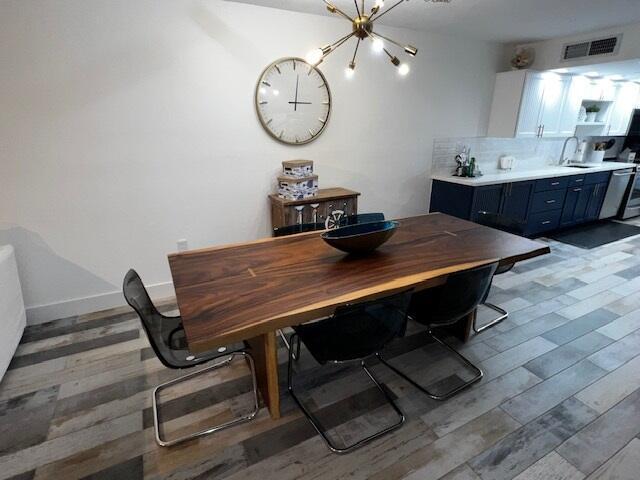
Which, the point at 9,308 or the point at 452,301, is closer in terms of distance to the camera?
the point at 452,301

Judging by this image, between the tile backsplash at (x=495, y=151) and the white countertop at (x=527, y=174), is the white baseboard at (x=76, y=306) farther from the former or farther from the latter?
the tile backsplash at (x=495, y=151)

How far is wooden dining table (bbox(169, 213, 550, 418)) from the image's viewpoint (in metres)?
1.44

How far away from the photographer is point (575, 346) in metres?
2.45

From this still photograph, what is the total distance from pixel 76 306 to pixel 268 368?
6.77 feet

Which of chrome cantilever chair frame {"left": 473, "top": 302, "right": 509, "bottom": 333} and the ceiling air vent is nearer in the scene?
chrome cantilever chair frame {"left": 473, "top": 302, "right": 509, "bottom": 333}

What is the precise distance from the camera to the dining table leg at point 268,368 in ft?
5.75

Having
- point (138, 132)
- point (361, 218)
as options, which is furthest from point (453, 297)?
point (138, 132)

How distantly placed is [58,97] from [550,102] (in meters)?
5.32

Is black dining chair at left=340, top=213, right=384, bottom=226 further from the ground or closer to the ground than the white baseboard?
further from the ground

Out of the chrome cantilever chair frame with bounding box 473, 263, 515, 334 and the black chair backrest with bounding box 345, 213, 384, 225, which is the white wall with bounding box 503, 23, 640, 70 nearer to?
the chrome cantilever chair frame with bounding box 473, 263, 515, 334

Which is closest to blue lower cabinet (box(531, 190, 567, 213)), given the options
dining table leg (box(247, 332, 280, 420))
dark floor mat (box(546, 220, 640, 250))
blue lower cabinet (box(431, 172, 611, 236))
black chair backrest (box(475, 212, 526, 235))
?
blue lower cabinet (box(431, 172, 611, 236))

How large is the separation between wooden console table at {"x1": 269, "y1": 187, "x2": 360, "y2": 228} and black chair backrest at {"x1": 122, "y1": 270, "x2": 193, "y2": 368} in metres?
1.43

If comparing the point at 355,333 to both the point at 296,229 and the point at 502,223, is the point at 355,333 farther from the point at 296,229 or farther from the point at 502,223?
the point at 502,223

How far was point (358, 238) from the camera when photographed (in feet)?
6.35
